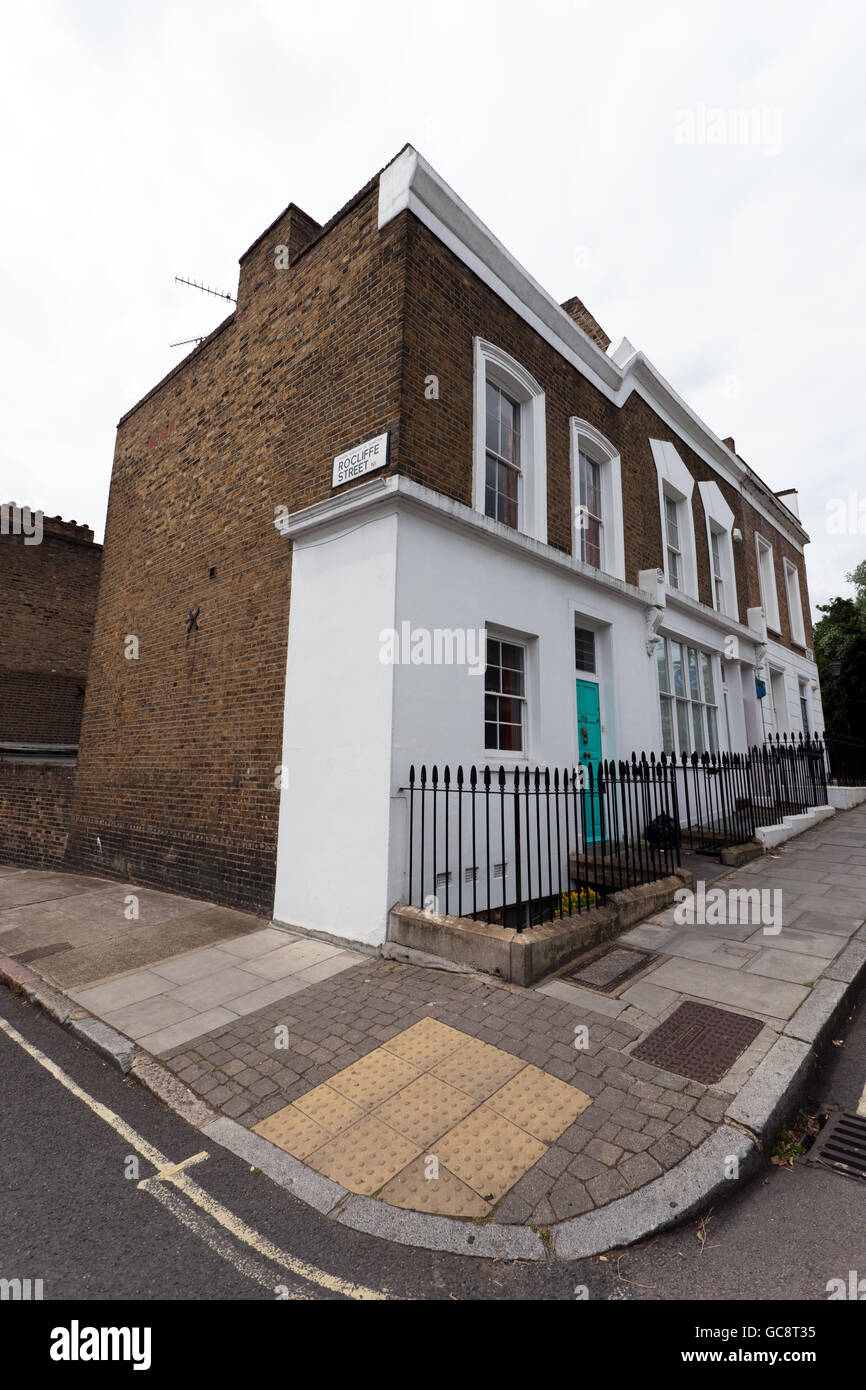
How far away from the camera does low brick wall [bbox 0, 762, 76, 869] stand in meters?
10.9

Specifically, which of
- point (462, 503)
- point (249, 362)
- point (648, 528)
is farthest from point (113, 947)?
point (648, 528)

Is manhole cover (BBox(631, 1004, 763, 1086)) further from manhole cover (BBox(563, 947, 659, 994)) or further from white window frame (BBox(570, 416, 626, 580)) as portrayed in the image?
white window frame (BBox(570, 416, 626, 580))

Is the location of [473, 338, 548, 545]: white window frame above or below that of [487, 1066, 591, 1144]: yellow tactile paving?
above

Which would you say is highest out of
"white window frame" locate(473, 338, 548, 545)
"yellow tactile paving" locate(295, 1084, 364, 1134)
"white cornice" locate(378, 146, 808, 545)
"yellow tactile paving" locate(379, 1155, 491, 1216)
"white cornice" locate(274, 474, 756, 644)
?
"white cornice" locate(378, 146, 808, 545)

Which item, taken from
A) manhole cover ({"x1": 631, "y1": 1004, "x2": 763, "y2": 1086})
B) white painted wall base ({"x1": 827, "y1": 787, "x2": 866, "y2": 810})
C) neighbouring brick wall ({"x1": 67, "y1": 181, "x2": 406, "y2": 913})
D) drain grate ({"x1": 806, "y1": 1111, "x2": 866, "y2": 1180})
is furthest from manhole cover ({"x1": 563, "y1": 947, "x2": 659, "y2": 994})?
white painted wall base ({"x1": 827, "y1": 787, "x2": 866, "y2": 810})

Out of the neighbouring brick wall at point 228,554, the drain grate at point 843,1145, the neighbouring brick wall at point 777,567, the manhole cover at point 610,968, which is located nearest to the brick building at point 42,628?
the neighbouring brick wall at point 228,554

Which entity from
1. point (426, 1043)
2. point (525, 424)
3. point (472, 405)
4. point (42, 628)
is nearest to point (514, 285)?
→ point (525, 424)

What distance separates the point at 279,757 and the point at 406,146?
7399 mm

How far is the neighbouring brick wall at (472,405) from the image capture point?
6.79 metres

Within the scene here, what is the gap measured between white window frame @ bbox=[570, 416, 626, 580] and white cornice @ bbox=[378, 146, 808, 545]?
1.07 metres

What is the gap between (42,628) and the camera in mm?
16031

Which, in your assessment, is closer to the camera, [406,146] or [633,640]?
[406,146]
